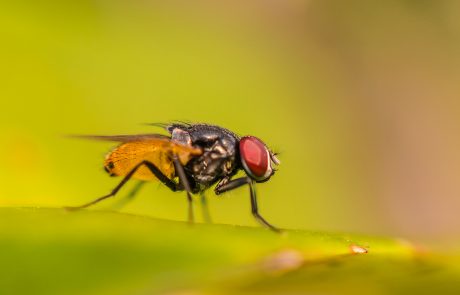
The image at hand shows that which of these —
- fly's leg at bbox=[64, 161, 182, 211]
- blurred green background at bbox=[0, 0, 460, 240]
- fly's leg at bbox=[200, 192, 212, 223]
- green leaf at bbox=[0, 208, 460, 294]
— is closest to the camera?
green leaf at bbox=[0, 208, 460, 294]

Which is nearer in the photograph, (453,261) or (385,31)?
(453,261)

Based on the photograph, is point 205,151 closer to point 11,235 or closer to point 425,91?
point 11,235

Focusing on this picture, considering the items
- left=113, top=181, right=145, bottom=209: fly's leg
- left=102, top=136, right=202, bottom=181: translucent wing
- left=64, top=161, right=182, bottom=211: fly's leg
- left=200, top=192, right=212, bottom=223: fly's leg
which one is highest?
left=102, top=136, right=202, bottom=181: translucent wing

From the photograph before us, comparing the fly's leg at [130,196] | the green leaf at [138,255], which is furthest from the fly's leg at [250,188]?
the green leaf at [138,255]

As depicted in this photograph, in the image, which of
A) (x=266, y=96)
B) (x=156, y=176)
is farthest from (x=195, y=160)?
(x=266, y=96)

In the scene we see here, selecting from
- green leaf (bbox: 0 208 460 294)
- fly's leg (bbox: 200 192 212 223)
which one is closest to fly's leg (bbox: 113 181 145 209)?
fly's leg (bbox: 200 192 212 223)

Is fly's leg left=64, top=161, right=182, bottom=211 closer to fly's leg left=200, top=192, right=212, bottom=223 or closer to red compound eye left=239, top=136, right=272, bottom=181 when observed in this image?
fly's leg left=200, top=192, right=212, bottom=223

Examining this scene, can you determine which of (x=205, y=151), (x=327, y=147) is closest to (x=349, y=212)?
(x=327, y=147)
